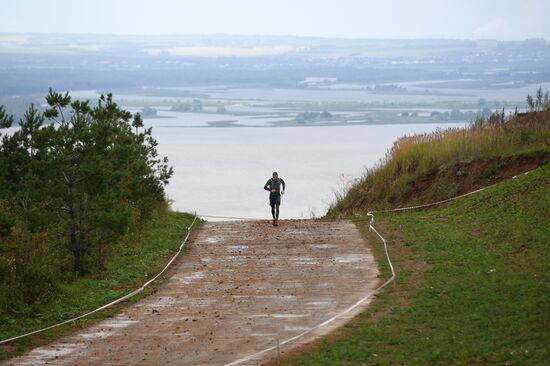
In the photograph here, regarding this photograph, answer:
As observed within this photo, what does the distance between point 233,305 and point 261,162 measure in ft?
251

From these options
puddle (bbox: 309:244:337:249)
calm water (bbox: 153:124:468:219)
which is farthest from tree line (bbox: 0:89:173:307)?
calm water (bbox: 153:124:468:219)

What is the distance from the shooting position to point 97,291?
20.5m

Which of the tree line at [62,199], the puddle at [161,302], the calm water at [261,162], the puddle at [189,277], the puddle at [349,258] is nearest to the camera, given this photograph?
the puddle at [161,302]

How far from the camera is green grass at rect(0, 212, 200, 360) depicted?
16984mm

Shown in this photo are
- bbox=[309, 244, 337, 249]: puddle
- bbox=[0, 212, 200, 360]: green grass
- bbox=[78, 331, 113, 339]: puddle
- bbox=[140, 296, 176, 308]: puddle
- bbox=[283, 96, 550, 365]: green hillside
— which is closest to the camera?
bbox=[283, 96, 550, 365]: green hillside

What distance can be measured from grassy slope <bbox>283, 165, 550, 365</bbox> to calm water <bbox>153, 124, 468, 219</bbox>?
1610 centimetres

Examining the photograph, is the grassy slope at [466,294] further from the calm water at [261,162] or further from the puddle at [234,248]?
the calm water at [261,162]

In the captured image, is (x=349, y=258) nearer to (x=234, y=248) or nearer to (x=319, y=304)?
(x=234, y=248)

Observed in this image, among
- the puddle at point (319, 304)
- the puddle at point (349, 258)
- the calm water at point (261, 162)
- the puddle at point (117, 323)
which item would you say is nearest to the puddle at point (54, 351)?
the puddle at point (117, 323)

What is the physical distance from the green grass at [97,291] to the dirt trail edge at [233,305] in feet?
1.42

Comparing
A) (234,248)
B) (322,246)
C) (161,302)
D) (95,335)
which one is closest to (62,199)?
(234,248)

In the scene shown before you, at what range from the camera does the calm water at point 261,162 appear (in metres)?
61.0

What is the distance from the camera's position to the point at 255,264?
23.5 meters

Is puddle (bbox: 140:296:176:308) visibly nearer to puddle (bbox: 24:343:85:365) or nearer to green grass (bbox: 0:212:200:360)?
green grass (bbox: 0:212:200:360)
